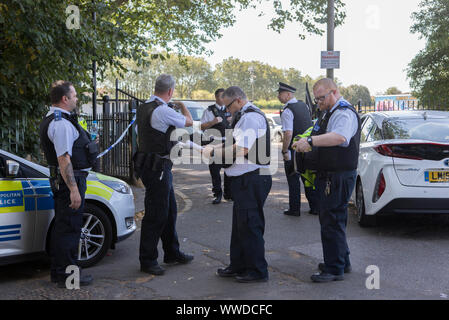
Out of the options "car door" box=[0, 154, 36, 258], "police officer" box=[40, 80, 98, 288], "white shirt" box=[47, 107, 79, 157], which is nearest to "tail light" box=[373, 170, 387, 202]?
"police officer" box=[40, 80, 98, 288]

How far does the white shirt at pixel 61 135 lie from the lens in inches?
177

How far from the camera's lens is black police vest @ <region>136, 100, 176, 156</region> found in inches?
194

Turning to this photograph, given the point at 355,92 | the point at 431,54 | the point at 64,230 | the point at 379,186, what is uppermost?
the point at 355,92

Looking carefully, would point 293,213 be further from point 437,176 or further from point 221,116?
point 437,176

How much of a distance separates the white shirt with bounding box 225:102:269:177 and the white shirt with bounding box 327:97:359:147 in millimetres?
630

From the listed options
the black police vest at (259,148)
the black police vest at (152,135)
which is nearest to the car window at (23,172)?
the black police vest at (152,135)

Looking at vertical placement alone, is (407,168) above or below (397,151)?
A: below

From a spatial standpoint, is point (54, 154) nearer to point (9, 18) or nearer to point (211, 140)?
point (9, 18)

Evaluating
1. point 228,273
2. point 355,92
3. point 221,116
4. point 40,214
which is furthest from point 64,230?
point 355,92

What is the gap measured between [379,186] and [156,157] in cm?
304

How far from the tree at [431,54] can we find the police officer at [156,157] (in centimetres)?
1926

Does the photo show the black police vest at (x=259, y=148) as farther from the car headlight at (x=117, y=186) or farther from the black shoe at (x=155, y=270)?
the car headlight at (x=117, y=186)

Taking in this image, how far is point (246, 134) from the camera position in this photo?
15.2 ft
